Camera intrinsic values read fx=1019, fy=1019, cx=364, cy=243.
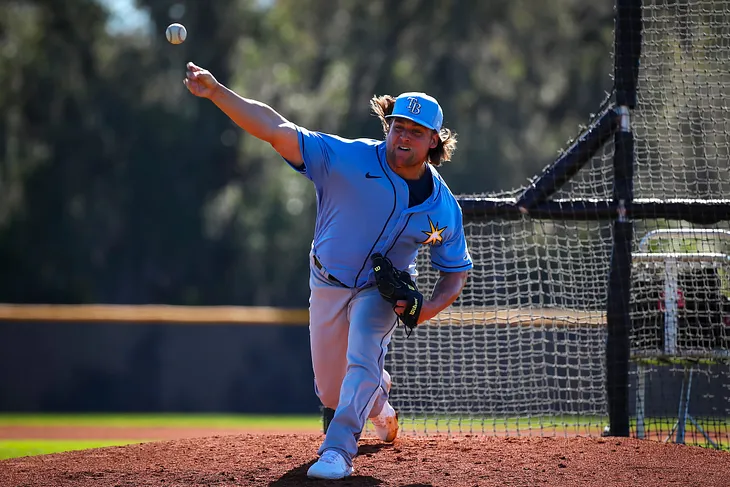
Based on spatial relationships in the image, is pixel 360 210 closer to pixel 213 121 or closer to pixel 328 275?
pixel 328 275

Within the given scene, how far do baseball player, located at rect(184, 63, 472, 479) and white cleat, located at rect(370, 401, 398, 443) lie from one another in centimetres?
57

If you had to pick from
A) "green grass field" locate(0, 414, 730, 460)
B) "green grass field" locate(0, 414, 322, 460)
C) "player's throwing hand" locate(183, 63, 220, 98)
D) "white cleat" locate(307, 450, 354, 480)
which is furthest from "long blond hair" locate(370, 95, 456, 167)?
"green grass field" locate(0, 414, 322, 460)

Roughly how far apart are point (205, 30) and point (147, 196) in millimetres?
5025

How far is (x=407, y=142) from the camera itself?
5637 mm

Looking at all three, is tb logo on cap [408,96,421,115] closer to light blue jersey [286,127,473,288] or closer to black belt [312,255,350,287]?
light blue jersey [286,127,473,288]

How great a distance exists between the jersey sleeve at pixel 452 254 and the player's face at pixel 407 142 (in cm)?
48

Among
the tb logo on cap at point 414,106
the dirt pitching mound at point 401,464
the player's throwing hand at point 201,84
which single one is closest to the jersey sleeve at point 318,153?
the tb logo on cap at point 414,106

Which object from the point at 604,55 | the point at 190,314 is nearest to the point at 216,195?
the point at 604,55

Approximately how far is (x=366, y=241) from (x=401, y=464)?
127 cm

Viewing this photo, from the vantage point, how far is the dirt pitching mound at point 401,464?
5.31m

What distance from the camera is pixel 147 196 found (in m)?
28.5

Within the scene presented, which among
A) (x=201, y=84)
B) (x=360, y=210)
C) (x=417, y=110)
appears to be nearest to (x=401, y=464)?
(x=360, y=210)

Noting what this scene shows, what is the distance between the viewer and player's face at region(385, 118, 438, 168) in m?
5.64

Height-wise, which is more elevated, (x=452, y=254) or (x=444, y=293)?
(x=452, y=254)
